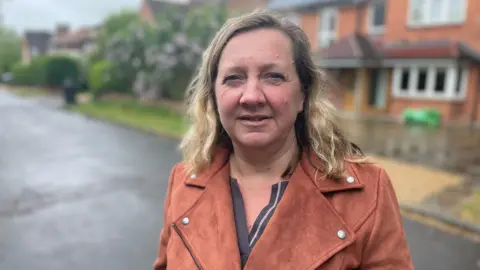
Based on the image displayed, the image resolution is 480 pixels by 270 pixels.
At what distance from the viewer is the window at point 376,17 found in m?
20.2

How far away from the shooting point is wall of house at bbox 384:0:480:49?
1555 centimetres

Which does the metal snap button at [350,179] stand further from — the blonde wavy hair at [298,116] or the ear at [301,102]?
the ear at [301,102]

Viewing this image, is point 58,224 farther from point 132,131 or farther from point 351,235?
point 132,131

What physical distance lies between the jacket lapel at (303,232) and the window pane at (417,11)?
18.1m

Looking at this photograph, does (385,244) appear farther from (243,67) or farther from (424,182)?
(424,182)

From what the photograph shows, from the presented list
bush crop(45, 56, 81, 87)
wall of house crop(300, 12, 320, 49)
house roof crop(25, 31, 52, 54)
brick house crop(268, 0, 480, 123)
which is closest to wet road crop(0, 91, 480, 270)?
brick house crop(268, 0, 480, 123)

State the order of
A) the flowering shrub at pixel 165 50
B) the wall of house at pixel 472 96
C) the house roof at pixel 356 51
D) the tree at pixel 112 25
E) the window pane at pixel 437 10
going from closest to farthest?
the wall of house at pixel 472 96, the flowering shrub at pixel 165 50, the window pane at pixel 437 10, the house roof at pixel 356 51, the tree at pixel 112 25

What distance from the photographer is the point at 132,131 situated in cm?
1355

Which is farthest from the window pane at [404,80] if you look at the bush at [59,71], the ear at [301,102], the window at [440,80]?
the bush at [59,71]

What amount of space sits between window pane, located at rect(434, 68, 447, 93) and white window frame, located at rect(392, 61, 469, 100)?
0.14 m

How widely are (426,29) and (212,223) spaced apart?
18095mm

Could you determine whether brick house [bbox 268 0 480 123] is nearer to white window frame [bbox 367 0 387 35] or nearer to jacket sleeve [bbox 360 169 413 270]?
white window frame [bbox 367 0 387 35]

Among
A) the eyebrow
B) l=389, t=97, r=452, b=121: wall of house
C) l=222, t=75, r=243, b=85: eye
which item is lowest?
l=389, t=97, r=452, b=121: wall of house

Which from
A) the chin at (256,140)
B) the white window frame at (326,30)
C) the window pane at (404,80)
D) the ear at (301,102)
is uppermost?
the white window frame at (326,30)
